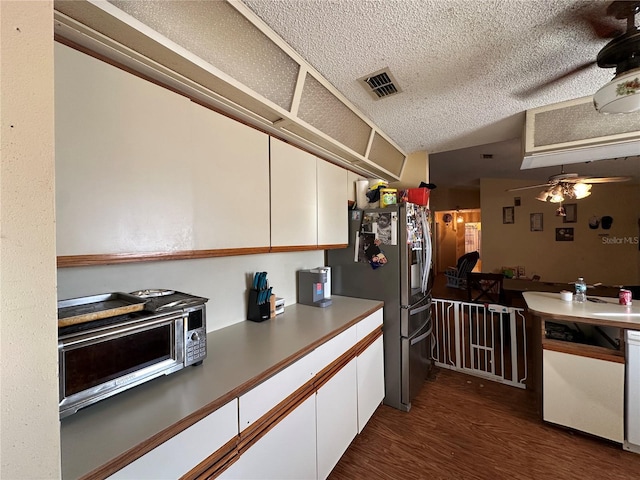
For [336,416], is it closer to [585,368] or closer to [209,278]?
[209,278]

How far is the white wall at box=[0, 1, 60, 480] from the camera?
429mm

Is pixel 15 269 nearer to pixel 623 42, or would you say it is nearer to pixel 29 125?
pixel 29 125

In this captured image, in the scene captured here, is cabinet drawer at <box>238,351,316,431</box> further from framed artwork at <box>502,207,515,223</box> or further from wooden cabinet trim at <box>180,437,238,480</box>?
framed artwork at <box>502,207,515,223</box>

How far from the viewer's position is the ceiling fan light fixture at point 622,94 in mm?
1077

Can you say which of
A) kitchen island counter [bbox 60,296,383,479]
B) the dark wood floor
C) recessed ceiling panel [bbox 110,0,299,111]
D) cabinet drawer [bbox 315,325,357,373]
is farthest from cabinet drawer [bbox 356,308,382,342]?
recessed ceiling panel [bbox 110,0,299,111]

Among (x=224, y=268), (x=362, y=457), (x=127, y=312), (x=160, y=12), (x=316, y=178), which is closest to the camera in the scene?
(x=160, y=12)

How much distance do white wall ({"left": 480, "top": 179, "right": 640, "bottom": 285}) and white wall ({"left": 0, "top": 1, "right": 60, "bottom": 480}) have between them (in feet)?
21.3

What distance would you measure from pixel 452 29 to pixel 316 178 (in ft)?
3.49

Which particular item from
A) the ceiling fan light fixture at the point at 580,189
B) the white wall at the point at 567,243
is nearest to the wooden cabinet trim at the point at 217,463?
the ceiling fan light fixture at the point at 580,189

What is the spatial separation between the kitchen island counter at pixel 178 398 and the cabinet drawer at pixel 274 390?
0.03m

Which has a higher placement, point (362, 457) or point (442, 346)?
point (442, 346)

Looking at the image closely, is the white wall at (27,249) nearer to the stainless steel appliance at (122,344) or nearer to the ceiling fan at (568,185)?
the stainless steel appliance at (122,344)

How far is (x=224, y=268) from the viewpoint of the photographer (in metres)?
1.62

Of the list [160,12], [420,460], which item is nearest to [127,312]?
[160,12]
